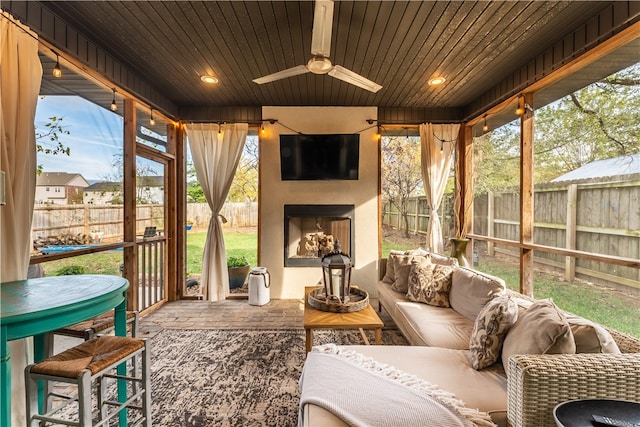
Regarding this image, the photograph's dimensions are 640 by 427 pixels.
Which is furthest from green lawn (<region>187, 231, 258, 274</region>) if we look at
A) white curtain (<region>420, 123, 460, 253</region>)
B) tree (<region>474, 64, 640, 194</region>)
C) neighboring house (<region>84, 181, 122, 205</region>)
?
tree (<region>474, 64, 640, 194</region>)

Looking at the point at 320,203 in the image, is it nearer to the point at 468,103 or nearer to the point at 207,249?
the point at 207,249

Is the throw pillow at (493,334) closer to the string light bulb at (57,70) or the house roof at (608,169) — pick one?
the house roof at (608,169)

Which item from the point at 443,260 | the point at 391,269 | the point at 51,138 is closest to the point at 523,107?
the point at 443,260

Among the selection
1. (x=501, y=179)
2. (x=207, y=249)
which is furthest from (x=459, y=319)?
(x=207, y=249)

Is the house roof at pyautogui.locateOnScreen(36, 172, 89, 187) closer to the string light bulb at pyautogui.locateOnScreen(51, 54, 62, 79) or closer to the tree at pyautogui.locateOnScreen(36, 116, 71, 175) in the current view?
the tree at pyautogui.locateOnScreen(36, 116, 71, 175)

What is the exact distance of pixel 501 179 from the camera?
3850mm

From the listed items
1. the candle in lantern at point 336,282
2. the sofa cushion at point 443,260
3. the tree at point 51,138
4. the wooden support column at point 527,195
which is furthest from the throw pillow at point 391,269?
the tree at point 51,138

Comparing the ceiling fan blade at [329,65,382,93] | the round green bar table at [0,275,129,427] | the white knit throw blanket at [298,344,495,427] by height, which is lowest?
the white knit throw blanket at [298,344,495,427]

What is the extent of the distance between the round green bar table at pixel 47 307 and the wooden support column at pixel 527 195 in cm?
362

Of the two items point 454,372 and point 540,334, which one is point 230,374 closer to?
point 454,372

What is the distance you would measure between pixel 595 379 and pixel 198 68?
12.4ft

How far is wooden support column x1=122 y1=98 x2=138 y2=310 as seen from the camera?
3.19 meters

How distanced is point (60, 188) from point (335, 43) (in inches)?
104

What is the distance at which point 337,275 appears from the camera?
2512mm
